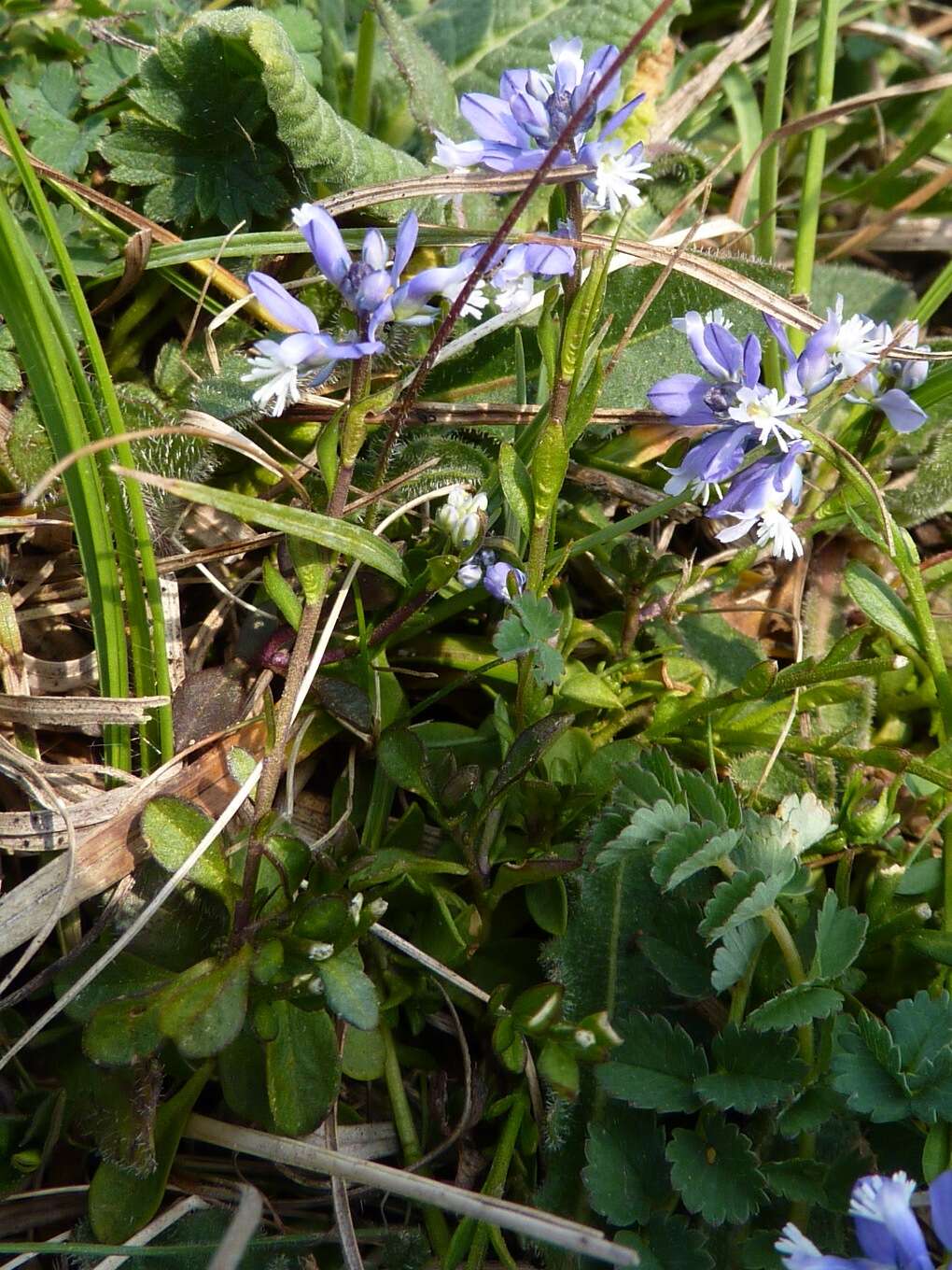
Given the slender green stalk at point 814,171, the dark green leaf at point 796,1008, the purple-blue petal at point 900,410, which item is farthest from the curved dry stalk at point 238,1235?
the slender green stalk at point 814,171

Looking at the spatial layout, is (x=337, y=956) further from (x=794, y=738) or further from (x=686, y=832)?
(x=794, y=738)

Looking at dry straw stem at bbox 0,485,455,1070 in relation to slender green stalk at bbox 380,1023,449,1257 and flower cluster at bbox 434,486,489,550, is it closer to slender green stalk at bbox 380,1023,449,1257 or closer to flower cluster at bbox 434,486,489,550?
flower cluster at bbox 434,486,489,550

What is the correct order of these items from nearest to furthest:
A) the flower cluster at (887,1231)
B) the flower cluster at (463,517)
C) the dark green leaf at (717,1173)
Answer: the flower cluster at (887,1231)
the dark green leaf at (717,1173)
the flower cluster at (463,517)

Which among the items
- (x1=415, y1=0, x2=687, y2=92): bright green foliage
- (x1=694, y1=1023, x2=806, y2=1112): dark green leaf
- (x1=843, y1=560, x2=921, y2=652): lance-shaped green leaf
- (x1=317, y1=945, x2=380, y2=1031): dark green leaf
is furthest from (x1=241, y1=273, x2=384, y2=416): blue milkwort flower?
(x1=415, y1=0, x2=687, y2=92): bright green foliage

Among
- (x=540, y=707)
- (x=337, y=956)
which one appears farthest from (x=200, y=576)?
(x=337, y=956)

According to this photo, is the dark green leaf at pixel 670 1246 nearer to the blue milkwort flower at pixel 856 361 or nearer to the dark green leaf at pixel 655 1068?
the dark green leaf at pixel 655 1068

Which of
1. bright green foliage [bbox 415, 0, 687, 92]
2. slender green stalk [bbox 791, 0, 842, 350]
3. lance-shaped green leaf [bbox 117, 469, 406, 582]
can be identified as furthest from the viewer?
bright green foliage [bbox 415, 0, 687, 92]

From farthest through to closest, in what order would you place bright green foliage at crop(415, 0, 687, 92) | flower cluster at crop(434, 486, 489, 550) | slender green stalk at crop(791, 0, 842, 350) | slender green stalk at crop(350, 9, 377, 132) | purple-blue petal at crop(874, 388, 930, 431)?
1. bright green foliage at crop(415, 0, 687, 92)
2. slender green stalk at crop(791, 0, 842, 350)
3. slender green stalk at crop(350, 9, 377, 132)
4. purple-blue petal at crop(874, 388, 930, 431)
5. flower cluster at crop(434, 486, 489, 550)

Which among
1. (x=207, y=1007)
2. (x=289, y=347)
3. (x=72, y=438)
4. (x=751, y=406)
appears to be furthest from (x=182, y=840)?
(x=751, y=406)

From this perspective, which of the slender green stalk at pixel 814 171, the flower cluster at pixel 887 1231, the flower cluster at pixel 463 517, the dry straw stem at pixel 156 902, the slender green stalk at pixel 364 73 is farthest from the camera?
the slender green stalk at pixel 814 171

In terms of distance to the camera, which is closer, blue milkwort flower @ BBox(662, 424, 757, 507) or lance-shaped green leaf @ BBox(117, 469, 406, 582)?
lance-shaped green leaf @ BBox(117, 469, 406, 582)
